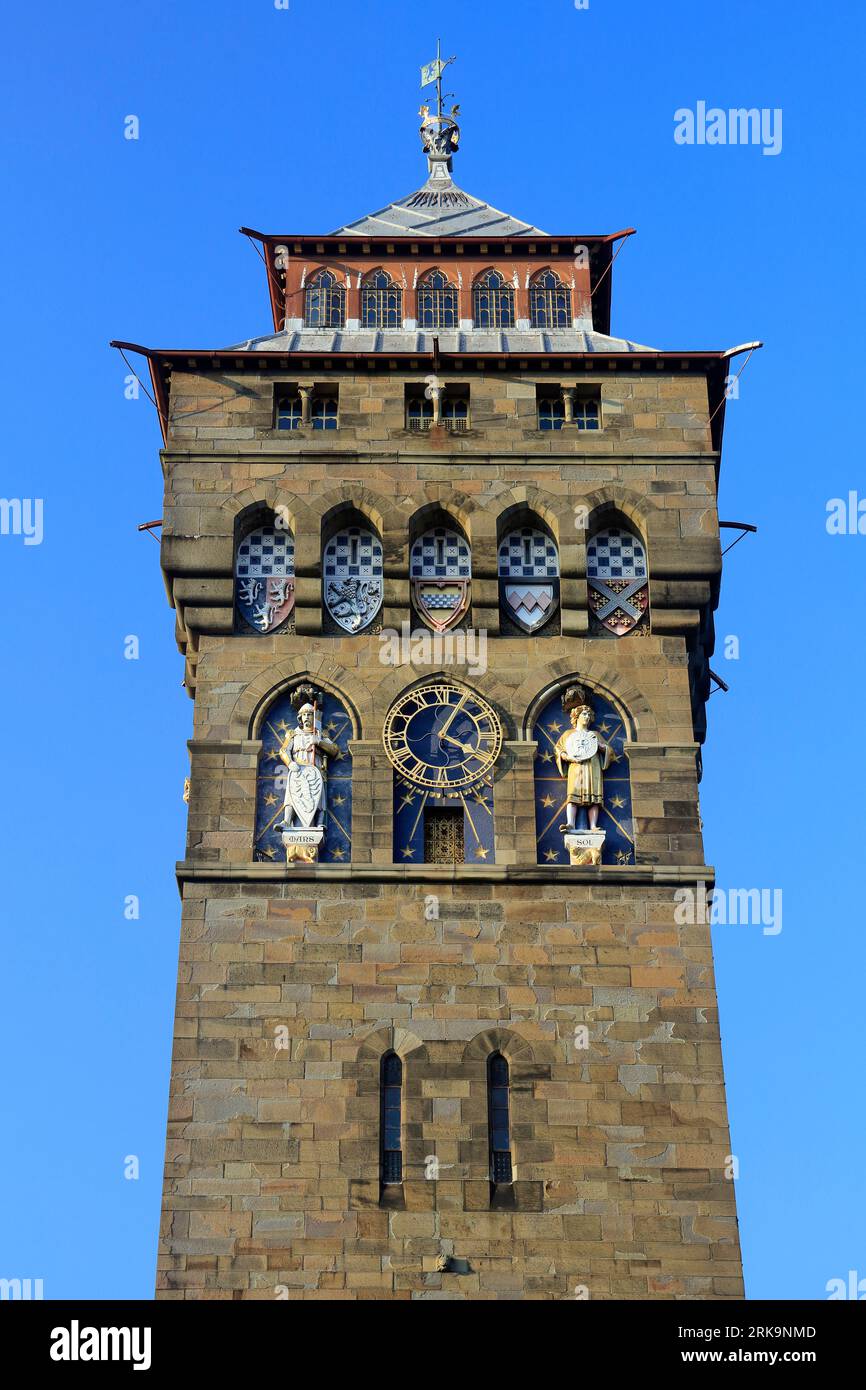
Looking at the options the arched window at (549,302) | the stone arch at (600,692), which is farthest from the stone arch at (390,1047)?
the arched window at (549,302)

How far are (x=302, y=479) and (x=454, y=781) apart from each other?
5076 mm

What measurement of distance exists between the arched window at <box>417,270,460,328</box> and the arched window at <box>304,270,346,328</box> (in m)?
1.16

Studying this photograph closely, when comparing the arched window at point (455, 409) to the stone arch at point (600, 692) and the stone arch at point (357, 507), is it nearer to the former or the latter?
the stone arch at point (357, 507)

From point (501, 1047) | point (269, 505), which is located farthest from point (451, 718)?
point (501, 1047)

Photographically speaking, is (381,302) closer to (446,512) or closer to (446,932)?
(446,512)

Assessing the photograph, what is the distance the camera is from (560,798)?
40.4 m

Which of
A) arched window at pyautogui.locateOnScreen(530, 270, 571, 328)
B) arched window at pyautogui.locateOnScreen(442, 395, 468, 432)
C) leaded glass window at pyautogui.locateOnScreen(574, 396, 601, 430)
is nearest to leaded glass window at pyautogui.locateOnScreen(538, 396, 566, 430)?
leaded glass window at pyautogui.locateOnScreen(574, 396, 601, 430)

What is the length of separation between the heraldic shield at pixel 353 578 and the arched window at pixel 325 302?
4.27m

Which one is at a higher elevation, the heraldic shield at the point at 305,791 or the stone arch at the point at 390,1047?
the heraldic shield at the point at 305,791

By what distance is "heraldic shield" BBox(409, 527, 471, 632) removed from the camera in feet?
137

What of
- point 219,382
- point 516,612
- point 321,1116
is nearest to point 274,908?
point 321,1116

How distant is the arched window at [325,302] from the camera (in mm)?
45594

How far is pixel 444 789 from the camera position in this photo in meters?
40.4

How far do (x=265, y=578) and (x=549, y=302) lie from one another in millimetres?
6992
